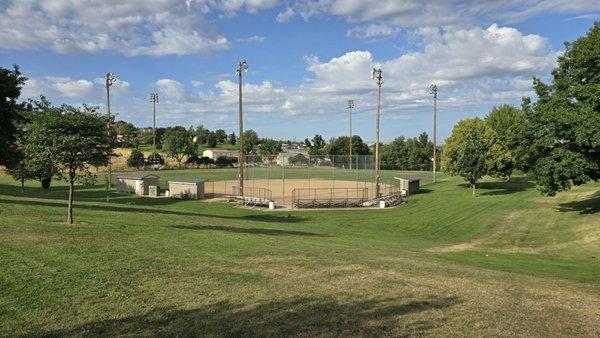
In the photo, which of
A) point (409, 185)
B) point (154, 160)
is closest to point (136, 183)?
point (409, 185)

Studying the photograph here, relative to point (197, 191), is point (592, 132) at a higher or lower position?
higher

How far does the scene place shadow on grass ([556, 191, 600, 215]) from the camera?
30627 mm

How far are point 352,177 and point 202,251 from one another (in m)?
65.8

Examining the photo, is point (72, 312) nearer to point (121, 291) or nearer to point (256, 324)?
point (121, 291)

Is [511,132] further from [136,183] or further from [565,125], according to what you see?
[136,183]

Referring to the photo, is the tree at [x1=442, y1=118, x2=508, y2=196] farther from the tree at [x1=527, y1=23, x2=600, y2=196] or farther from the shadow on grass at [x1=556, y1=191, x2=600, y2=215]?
the tree at [x1=527, y1=23, x2=600, y2=196]

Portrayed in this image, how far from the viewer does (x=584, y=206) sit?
32312 mm

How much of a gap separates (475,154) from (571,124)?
66.2ft

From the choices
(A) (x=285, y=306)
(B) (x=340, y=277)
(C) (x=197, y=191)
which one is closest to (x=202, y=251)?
(B) (x=340, y=277)

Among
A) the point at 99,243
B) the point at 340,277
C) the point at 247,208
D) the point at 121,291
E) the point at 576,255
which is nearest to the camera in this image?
the point at 121,291

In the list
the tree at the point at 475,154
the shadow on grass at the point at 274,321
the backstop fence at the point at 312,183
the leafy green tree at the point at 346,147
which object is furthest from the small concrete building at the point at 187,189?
the leafy green tree at the point at 346,147

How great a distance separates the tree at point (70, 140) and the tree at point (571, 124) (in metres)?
22.9

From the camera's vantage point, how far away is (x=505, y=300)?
9.26 metres

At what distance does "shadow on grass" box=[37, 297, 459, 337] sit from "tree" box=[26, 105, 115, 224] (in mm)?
9824
